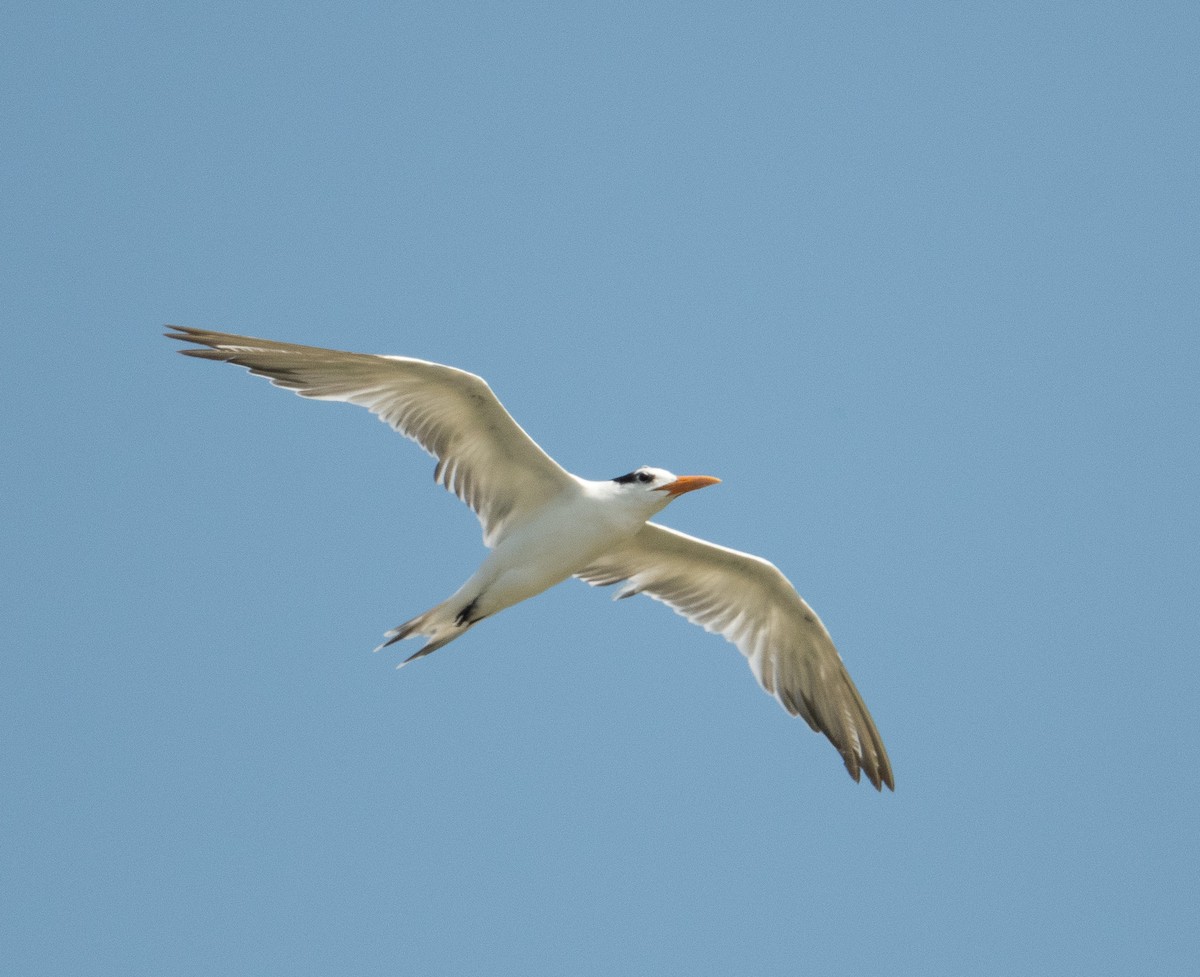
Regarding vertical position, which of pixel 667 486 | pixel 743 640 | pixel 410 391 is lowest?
pixel 743 640

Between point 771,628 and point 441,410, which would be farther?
point 771,628

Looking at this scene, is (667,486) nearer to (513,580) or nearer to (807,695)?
(513,580)

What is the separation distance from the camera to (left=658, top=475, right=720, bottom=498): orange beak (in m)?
11.1

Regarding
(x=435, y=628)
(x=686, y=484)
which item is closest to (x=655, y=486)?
(x=686, y=484)

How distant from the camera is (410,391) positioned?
1071cm

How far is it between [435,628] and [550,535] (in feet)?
3.64

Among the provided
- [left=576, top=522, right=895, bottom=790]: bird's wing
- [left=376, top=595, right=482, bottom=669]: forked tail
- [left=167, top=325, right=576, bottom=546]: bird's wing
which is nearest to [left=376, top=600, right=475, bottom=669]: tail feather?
[left=376, top=595, right=482, bottom=669]: forked tail

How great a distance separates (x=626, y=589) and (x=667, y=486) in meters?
1.66

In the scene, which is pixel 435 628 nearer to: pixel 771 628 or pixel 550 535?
pixel 550 535

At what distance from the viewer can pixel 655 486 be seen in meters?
11.1

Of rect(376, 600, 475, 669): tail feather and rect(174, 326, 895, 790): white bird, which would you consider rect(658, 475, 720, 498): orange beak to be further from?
rect(376, 600, 475, 669): tail feather

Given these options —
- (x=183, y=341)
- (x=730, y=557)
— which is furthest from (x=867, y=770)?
(x=183, y=341)

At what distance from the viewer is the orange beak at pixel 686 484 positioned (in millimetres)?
11094

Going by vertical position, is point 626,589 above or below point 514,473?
below
